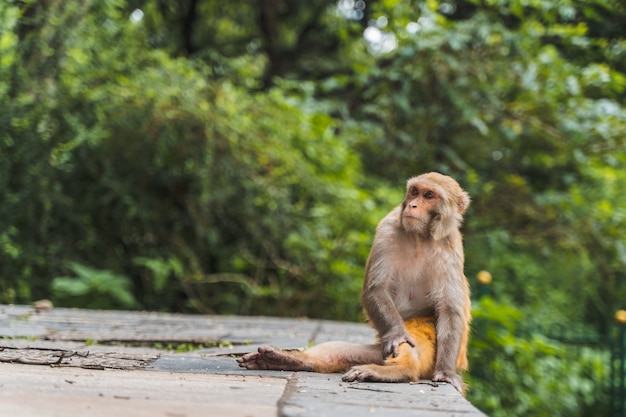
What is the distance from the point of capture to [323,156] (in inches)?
356

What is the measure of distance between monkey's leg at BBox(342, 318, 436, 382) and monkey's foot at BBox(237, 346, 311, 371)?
0.32m

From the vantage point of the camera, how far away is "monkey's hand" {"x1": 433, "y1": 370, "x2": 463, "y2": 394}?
3556 mm

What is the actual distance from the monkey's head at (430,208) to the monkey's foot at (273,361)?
0.90 m

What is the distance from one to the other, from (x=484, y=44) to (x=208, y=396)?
7.83 meters

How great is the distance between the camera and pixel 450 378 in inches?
142

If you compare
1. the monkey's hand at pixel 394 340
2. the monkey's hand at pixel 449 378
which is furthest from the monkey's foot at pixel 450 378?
the monkey's hand at pixel 394 340

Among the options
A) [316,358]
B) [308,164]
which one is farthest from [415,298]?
[308,164]

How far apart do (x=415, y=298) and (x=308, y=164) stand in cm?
501

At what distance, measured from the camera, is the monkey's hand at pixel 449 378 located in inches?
140

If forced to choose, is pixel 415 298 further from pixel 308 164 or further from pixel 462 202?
pixel 308 164

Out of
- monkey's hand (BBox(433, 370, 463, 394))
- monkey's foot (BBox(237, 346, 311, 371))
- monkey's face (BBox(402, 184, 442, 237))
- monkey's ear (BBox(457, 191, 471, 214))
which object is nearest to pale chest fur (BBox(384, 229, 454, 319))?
monkey's face (BBox(402, 184, 442, 237))

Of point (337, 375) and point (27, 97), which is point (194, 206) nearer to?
point (27, 97)

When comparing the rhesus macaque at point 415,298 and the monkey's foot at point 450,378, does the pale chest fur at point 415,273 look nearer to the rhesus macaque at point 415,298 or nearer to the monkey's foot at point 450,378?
the rhesus macaque at point 415,298

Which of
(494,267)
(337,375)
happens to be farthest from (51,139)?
(494,267)
